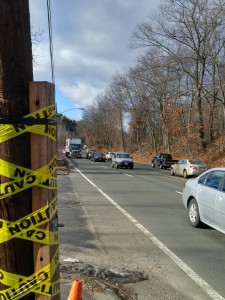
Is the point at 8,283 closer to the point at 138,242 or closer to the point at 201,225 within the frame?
the point at 138,242

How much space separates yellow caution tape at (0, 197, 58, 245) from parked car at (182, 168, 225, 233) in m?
5.85

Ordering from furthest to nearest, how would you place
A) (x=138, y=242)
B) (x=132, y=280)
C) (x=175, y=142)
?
(x=175, y=142)
(x=138, y=242)
(x=132, y=280)

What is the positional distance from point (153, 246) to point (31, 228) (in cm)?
552

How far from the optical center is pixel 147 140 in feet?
300

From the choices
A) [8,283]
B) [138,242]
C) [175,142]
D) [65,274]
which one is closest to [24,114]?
[8,283]

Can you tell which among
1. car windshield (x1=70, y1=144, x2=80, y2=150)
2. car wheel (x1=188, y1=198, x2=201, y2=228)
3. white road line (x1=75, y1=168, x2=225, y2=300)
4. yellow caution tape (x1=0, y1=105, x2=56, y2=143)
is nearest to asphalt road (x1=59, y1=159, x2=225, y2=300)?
white road line (x1=75, y1=168, x2=225, y2=300)

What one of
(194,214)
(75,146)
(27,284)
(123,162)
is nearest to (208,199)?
(194,214)

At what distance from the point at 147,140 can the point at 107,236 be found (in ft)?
273

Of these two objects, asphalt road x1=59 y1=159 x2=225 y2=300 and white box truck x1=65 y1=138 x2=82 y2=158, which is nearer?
asphalt road x1=59 y1=159 x2=225 y2=300

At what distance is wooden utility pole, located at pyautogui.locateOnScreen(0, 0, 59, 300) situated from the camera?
263 centimetres

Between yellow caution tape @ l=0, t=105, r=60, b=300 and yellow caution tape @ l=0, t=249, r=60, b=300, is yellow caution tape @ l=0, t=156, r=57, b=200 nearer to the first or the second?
yellow caution tape @ l=0, t=105, r=60, b=300

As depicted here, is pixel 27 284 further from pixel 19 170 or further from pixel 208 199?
pixel 208 199

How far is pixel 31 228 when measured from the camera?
266 cm

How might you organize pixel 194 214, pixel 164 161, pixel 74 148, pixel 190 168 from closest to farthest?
pixel 194 214
pixel 190 168
pixel 164 161
pixel 74 148
